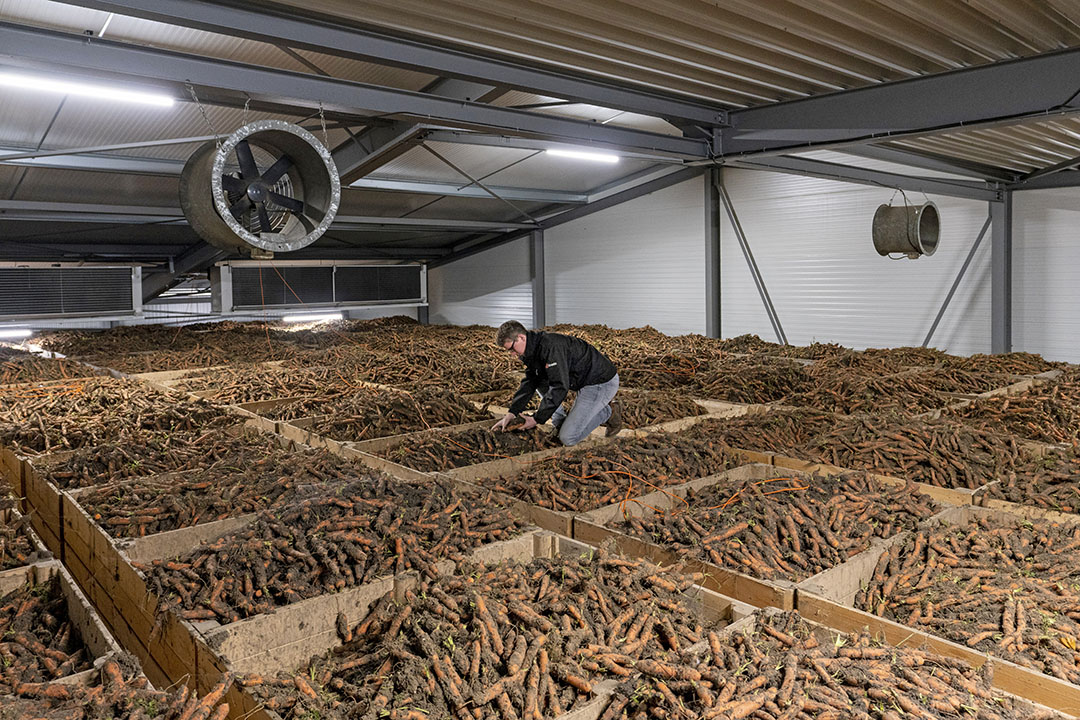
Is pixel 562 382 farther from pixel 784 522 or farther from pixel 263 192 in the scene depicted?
pixel 263 192

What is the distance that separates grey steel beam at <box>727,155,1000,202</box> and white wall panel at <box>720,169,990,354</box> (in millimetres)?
816

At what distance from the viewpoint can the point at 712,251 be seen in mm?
14430

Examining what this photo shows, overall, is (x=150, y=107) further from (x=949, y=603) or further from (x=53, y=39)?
(x=949, y=603)

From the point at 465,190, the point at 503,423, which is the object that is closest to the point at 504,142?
the point at 503,423

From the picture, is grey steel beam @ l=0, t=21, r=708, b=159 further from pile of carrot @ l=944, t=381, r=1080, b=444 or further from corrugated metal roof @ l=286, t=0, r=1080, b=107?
pile of carrot @ l=944, t=381, r=1080, b=444

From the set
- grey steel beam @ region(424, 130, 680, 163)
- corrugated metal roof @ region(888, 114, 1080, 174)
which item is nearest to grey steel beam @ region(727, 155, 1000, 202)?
corrugated metal roof @ region(888, 114, 1080, 174)

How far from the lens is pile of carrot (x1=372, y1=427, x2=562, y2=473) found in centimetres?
583

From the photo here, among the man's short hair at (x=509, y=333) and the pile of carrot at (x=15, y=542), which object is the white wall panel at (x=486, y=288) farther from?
the pile of carrot at (x=15, y=542)

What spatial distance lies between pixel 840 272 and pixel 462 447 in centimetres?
944

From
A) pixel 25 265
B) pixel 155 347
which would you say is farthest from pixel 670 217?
pixel 25 265

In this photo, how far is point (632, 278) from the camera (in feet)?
53.7

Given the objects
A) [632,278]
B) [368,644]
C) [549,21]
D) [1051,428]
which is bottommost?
[368,644]

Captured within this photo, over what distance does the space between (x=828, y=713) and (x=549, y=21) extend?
4.69m

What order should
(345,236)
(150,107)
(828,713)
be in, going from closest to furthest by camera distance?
1. (828,713)
2. (150,107)
3. (345,236)
